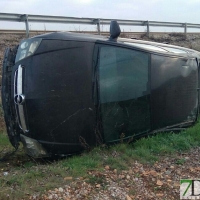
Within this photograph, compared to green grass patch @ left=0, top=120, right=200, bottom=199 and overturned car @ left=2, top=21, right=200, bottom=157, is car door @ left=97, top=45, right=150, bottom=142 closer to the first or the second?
overturned car @ left=2, top=21, right=200, bottom=157

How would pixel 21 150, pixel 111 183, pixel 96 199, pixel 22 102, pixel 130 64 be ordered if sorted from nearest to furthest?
1. pixel 96 199
2. pixel 111 183
3. pixel 22 102
4. pixel 130 64
5. pixel 21 150

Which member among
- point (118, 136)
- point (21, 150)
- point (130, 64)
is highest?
point (130, 64)

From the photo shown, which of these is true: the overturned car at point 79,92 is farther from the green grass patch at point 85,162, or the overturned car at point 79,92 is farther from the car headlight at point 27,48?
the green grass patch at point 85,162

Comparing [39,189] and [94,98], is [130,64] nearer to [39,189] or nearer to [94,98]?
[94,98]

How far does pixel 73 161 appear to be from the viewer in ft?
15.6

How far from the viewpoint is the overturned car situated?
15.7ft

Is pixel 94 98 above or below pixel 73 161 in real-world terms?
above

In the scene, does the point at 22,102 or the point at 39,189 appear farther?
the point at 22,102

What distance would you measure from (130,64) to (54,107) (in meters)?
1.27

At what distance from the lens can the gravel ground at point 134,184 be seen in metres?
3.92

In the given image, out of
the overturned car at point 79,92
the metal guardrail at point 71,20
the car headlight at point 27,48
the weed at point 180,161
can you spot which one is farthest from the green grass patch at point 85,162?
the metal guardrail at point 71,20

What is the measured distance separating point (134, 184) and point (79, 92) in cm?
144

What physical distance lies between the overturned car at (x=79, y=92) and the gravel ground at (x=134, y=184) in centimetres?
65

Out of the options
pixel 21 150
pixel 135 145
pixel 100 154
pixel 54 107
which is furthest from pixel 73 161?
pixel 21 150
